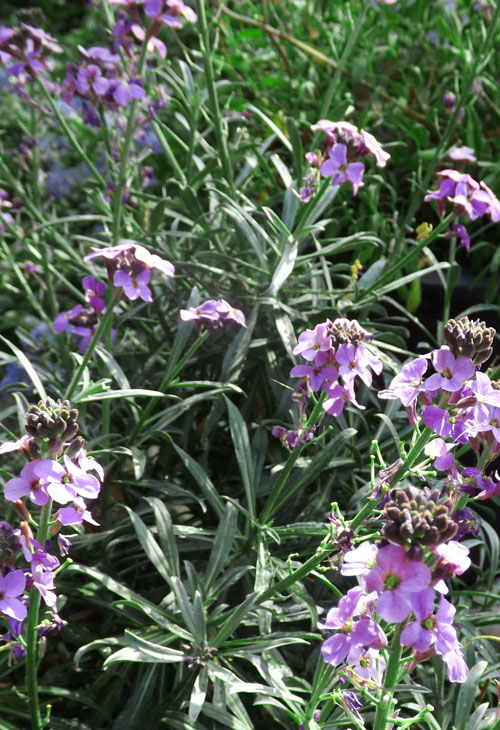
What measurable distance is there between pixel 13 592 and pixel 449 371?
23.9 inches

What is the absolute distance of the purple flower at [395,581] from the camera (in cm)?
81

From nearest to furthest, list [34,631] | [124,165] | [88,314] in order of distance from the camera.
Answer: [34,631], [88,314], [124,165]

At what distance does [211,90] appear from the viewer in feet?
6.34

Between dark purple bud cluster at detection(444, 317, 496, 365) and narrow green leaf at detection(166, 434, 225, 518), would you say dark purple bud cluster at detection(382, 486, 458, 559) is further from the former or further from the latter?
narrow green leaf at detection(166, 434, 225, 518)

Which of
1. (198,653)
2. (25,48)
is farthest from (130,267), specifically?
(25,48)

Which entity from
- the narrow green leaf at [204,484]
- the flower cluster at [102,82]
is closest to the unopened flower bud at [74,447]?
the narrow green leaf at [204,484]

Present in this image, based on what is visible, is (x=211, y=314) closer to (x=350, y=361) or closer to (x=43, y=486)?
(x=350, y=361)

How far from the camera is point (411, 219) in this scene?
7.09 feet

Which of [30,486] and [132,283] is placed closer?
[30,486]

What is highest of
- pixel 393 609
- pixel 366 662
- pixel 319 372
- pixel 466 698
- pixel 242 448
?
pixel 393 609

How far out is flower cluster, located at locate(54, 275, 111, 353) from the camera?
5.52 feet

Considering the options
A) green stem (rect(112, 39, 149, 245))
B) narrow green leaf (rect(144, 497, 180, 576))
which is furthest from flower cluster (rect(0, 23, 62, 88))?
narrow green leaf (rect(144, 497, 180, 576))

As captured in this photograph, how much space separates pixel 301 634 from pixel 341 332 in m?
0.48

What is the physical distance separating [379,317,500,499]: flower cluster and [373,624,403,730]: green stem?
0.79 ft
